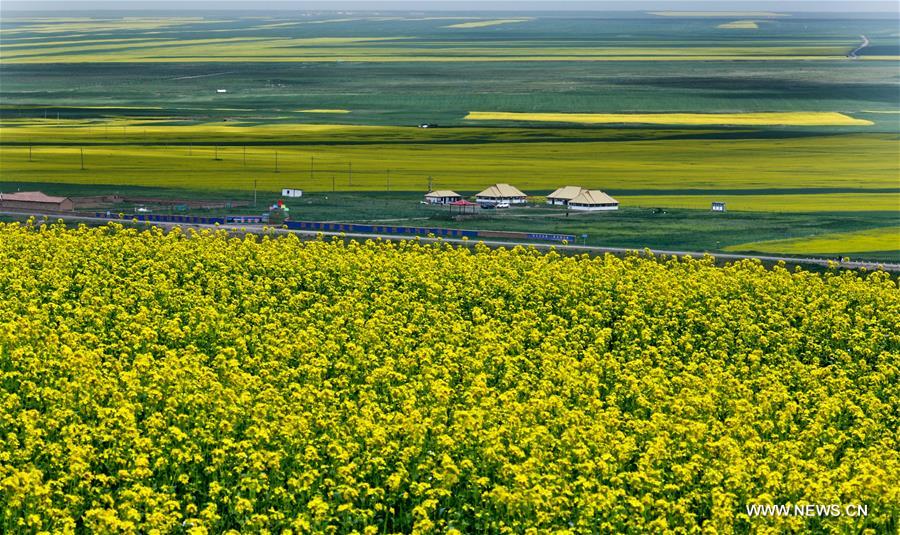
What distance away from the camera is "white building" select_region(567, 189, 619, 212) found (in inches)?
5664

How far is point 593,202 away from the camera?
144m

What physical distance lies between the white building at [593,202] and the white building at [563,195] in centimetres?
108

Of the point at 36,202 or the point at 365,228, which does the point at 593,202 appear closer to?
the point at 365,228

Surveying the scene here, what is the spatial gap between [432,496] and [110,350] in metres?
25.3

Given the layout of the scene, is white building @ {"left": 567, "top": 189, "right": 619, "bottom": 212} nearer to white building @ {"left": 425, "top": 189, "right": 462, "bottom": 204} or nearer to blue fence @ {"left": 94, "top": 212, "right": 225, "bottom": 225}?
white building @ {"left": 425, "top": 189, "right": 462, "bottom": 204}

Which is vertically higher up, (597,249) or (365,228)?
(365,228)

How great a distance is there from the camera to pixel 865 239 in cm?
12538

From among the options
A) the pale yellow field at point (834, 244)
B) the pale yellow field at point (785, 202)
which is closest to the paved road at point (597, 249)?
the pale yellow field at point (834, 244)

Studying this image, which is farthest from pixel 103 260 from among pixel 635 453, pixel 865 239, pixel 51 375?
pixel 865 239

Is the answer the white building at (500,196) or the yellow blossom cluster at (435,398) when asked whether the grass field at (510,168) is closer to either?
the white building at (500,196)

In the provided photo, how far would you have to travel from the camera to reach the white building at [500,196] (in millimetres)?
144750

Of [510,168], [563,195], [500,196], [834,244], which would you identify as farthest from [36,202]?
[834,244]

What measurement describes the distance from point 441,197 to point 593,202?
52.3 ft

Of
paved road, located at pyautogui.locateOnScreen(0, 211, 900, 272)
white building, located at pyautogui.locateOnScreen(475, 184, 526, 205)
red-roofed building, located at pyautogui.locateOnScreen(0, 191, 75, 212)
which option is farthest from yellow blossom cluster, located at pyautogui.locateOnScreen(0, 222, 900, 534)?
white building, located at pyautogui.locateOnScreen(475, 184, 526, 205)
